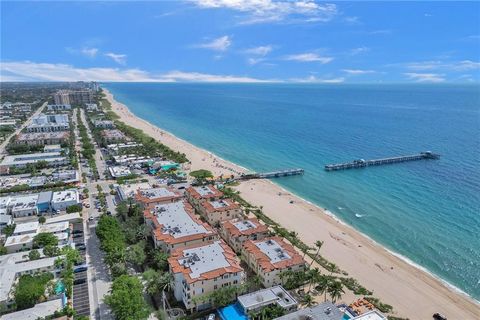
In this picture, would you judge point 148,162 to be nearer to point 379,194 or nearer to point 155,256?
point 155,256

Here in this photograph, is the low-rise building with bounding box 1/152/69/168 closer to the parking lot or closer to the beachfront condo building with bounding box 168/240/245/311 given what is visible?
the parking lot

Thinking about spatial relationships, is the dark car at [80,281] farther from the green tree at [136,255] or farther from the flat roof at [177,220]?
the flat roof at [177,220]

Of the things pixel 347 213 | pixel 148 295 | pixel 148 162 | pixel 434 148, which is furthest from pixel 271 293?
pixel 434 148

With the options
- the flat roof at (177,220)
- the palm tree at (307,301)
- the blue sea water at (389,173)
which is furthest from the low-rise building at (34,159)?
the palm tree at (307,301)

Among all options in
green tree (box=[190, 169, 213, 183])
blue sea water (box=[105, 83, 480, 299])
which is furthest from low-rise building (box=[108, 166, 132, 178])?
blue sea water (box=[105, 83, 480, 299])

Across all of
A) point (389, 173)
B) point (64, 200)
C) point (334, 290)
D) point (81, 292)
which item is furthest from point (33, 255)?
point (389, 173)

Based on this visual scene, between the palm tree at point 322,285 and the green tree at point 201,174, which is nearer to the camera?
the palm tree at point 322,285
